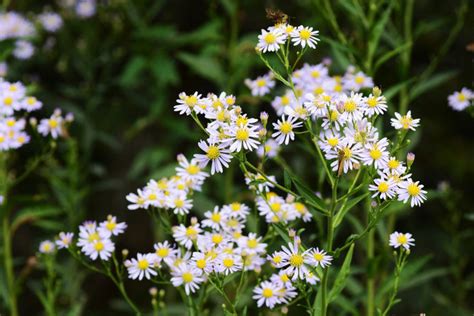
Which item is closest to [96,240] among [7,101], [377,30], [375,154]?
[7,101]

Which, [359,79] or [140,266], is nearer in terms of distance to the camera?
[140,266]

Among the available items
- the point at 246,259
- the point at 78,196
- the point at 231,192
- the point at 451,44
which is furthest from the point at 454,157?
the point at 246,259

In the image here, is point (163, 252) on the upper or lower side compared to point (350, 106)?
lower

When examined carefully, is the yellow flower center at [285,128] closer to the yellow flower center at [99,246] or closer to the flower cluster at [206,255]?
the flower cluster at [206,255]

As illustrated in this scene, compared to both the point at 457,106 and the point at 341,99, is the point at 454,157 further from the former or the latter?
the point at 341,99

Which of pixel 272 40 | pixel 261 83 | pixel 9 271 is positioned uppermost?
pixel 261 83

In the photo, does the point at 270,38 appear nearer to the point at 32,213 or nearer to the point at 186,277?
the point at 186,277

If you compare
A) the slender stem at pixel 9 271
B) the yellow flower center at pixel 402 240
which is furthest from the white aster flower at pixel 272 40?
the slender stem at pixel 9 271
